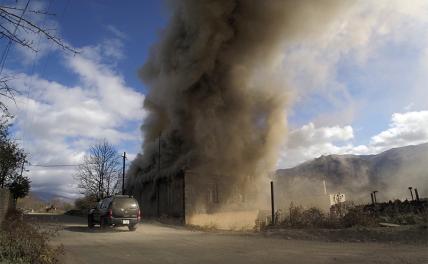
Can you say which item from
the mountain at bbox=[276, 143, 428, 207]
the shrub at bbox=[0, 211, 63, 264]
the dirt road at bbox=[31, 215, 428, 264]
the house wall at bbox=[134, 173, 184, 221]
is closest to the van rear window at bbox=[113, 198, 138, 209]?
the dirt road at bbox=[31, 215, 428, 264]

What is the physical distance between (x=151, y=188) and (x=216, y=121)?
27.5 feet

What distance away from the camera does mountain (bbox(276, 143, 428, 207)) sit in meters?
73.6

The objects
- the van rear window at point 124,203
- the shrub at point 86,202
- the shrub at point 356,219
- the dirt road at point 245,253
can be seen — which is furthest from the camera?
the shrub at point 86,202

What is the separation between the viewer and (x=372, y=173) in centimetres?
9331

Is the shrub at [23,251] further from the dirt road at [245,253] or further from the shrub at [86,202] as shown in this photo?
the shrub at [86,202]

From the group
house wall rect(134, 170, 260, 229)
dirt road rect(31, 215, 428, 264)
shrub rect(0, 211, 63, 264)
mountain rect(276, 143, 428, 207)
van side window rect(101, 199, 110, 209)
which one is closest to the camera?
shrub rect(0, 211, 63, 264)

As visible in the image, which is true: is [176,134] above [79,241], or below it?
above

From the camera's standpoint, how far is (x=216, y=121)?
1240 inches

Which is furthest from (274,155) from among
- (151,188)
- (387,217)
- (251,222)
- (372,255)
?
(372,255)

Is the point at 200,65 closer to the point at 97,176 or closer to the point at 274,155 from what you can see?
the point at 274,155

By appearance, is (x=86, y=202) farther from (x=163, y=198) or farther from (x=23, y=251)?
(x=23, y=251)

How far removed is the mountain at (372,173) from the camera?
7362 centimetres

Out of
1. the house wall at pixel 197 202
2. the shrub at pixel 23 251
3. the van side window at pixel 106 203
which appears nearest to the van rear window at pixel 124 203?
the van side window at pixel 106 203

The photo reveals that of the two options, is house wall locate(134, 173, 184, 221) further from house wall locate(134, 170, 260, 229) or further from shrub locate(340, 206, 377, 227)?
shrub locate(340, 206, 377, 227)
